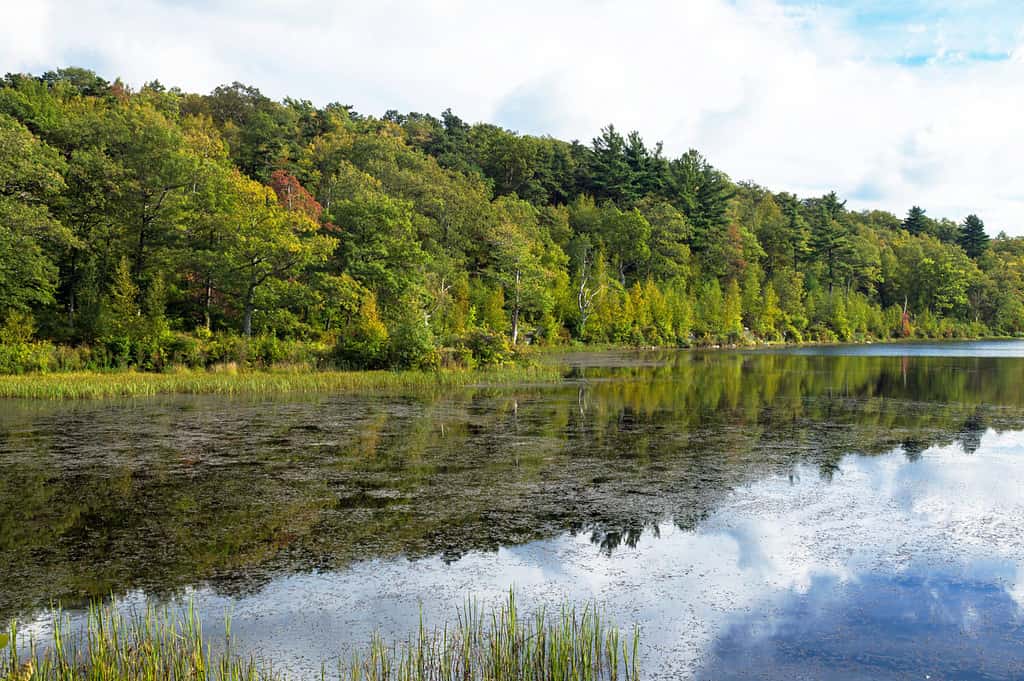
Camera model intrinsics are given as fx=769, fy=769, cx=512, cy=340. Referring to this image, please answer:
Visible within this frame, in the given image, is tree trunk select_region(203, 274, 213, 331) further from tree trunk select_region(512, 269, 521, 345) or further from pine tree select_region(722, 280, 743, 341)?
pine tree select_region(722, 280, 743, 341)

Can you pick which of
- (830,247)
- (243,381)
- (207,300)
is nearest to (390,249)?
(207,300)

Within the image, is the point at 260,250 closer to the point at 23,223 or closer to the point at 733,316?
the point at 23,223

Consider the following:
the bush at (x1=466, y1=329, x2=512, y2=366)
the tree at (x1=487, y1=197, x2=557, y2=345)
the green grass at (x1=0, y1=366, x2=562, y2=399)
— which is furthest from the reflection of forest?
the tree at (x1=487, y1=197, x2=557, y2=345)

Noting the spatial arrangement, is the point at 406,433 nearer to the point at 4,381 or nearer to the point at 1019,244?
the point at 4,381

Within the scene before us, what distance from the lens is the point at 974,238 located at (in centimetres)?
10769

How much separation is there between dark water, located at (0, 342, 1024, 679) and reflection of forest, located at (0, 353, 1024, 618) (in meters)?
0.06

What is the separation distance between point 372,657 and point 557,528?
4346 millimetres

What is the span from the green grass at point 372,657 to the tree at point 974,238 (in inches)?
4716

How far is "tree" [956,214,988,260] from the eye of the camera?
352 feet

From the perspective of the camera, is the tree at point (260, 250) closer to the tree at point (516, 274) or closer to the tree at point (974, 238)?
the tree at point (516, 274)

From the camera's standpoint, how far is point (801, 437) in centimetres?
1739

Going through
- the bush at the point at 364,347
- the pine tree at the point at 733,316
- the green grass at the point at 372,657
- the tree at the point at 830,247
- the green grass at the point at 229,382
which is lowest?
the green grass at the point at 372,657

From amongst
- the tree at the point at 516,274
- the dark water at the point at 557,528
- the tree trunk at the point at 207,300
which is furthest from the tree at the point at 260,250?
the tree at the point at 516,274

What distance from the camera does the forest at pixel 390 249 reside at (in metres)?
31.8
